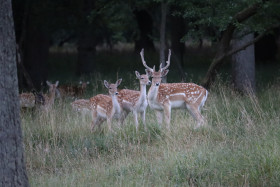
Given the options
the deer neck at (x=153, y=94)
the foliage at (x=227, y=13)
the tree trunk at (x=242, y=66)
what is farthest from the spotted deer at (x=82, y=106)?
the tree trunk at (x=242, y=66)

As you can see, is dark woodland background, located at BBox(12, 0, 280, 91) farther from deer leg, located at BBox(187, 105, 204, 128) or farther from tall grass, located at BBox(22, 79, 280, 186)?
tall grass, located at BBox(22, 79, 280, 186)

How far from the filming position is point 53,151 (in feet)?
25.4

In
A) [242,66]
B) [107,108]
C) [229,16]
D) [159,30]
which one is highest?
[229,16]

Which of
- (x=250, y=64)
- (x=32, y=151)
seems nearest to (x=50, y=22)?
(x=250, y=64)

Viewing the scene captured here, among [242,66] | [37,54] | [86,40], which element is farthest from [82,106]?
[86,40]

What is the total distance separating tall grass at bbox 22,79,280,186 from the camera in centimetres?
611

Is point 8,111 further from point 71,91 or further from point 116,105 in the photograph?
point 71,91

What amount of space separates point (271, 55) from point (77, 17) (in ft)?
33.8

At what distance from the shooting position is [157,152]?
7.36m

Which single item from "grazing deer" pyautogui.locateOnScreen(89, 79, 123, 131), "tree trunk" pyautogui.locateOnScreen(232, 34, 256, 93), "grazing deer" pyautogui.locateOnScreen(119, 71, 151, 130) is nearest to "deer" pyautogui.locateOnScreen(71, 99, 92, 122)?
"grazing deer" pyautogui.locateOnScreen(89, 79, 123, 131)

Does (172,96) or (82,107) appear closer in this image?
(172,96)

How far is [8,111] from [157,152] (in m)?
2.64

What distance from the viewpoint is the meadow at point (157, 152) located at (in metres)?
6.11

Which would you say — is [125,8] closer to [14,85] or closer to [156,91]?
[156,91]
